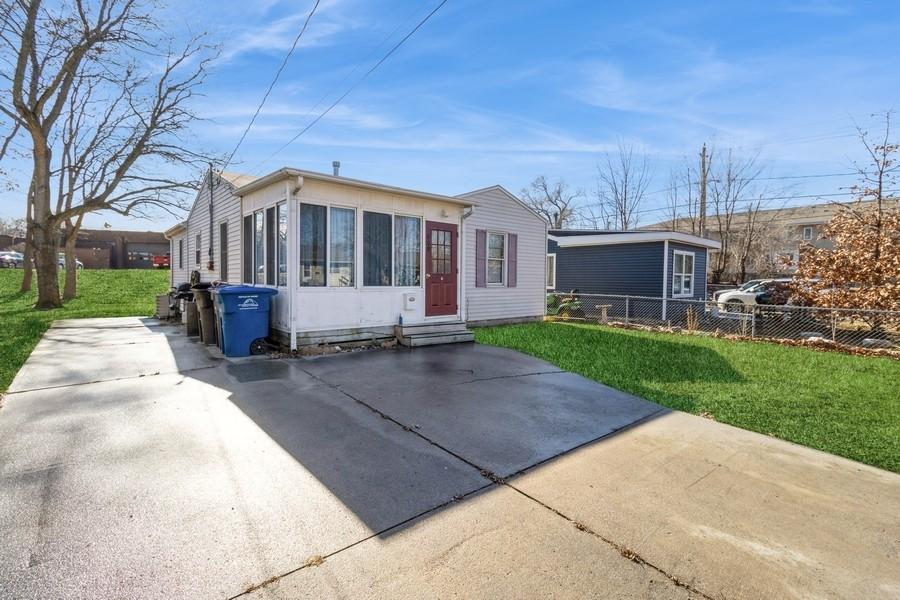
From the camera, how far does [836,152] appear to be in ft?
41.3

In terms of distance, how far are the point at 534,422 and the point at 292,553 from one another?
253cm

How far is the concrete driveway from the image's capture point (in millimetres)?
1987

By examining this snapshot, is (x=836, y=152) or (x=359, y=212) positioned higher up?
(x=836, y=152)

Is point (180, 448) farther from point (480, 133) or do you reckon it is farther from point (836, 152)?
point (836, 152)

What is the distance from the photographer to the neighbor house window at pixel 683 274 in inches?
587

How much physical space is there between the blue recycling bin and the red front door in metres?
3.05

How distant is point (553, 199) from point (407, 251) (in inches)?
1258

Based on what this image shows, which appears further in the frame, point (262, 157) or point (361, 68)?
point (262, 157)

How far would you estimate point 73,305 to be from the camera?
47.9ft

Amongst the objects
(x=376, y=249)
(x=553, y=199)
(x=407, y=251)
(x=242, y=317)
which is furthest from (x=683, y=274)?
(x=553, y=199)

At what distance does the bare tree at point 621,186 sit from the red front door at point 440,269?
22342mm

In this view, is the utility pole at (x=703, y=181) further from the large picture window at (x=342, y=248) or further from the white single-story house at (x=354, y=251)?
the large picture window at (x=342, y=248)

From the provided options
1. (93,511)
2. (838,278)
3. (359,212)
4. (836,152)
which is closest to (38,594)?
(93,511)

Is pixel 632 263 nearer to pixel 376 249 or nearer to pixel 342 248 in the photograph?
pixel 376 249
